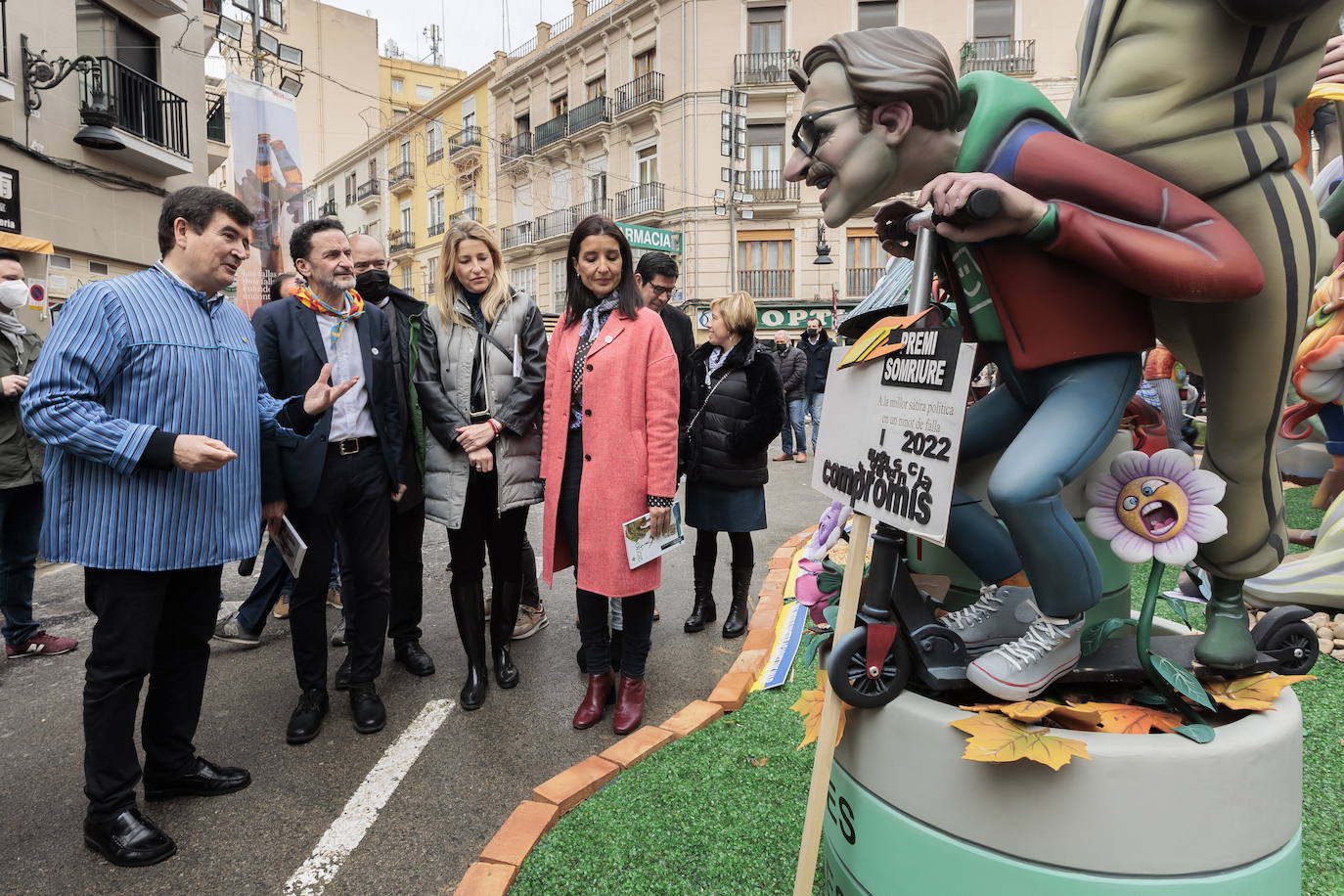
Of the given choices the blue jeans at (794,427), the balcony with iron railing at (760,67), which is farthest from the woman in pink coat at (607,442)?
the balcony with iron railing at (760,67)

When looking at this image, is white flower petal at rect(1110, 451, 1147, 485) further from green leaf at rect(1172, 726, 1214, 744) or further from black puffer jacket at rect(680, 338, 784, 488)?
black puffer jacket at rect(680, 338, 784, 488)

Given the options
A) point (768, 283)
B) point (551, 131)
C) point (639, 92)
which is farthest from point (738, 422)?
point (551, 131)

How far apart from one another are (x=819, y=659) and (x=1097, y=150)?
3.90 feet

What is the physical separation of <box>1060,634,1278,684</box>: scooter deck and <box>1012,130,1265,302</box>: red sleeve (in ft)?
2.44

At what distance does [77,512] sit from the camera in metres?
2.22

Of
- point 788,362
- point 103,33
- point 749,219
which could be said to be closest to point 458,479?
point 788,362

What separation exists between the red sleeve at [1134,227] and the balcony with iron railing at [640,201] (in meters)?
23.0

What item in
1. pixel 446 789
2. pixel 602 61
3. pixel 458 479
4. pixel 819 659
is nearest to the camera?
pixel 819 659

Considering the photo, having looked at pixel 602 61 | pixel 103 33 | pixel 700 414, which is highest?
pixel 602 61

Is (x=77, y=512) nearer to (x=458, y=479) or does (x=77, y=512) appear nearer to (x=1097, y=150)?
(x=458, y=479)

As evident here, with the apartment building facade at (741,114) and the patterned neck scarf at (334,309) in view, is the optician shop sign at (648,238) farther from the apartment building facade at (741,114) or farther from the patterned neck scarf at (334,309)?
the patterned neck scarf at (334,309)

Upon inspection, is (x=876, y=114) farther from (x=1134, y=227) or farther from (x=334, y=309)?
(x=334, y=309)

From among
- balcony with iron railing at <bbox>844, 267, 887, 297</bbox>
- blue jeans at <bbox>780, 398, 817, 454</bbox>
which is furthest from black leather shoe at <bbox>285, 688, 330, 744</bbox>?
balcony with iron railing at <bbox>844, 267, 887, 297</bbox>

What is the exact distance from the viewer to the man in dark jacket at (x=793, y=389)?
32.8 ft
